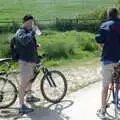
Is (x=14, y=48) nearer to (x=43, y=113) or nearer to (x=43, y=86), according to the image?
(x=43, y=86)

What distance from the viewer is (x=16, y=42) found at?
31.9ft

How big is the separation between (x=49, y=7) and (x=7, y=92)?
48672 millimetres

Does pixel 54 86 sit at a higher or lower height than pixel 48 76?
lower

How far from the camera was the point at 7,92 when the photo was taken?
401 inches

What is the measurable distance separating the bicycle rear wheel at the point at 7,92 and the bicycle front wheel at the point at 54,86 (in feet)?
2.06

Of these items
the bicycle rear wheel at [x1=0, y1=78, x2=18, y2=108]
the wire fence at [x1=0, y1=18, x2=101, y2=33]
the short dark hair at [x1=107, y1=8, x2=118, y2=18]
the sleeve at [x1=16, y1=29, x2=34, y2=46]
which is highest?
the short dark hair at [x1=107, y1=8, x2=118, y2=18]

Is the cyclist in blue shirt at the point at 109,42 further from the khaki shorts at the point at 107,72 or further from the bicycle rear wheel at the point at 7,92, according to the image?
the bicycle rear wheel at the point at 7,92

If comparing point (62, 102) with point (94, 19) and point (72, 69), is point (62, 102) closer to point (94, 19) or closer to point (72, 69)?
point (72, 69)

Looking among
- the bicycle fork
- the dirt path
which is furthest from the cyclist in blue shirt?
the bicycle fork

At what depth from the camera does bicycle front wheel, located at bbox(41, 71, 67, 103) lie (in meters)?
10.4

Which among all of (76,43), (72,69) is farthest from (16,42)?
(76,43)

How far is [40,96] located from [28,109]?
119 centimetres

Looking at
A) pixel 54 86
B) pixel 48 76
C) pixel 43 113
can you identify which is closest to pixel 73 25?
pixel 54 86

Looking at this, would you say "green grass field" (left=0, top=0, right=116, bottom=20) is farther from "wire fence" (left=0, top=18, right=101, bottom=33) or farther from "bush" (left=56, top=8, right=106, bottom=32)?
"wire fence" (left=0, top=18, right=101, bottom=33)
